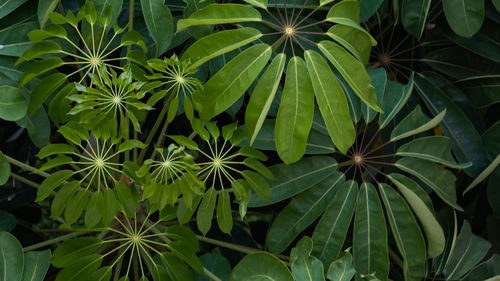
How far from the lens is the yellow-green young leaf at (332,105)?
98 cm

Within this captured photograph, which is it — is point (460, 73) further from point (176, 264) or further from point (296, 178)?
point (176, 264)

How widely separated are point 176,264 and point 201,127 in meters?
0.29

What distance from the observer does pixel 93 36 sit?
1.03 m

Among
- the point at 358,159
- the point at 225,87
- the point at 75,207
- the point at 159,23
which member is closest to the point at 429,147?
the point at 358,159

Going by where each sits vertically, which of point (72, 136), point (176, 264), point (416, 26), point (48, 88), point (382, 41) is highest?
point (382, 41)

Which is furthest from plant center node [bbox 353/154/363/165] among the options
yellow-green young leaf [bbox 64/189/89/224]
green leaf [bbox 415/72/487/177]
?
yellow-green young leaf [bbox 64/189/89/224]

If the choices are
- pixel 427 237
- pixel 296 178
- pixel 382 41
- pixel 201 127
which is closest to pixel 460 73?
pixel 382 41

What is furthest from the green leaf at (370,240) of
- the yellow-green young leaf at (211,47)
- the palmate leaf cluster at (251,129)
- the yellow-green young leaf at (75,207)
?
the yellow-green young leaf at (75,207)

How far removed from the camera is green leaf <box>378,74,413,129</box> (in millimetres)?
1241

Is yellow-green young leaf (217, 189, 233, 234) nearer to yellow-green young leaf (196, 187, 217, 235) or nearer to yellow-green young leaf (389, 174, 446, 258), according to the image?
yellow-green young leaf (196, 187, 217, 235)

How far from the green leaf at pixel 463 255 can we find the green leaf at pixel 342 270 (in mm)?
379

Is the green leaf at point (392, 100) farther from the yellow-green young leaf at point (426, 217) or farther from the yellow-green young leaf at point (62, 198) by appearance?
the yellow-green young leaf at point (62, 198)

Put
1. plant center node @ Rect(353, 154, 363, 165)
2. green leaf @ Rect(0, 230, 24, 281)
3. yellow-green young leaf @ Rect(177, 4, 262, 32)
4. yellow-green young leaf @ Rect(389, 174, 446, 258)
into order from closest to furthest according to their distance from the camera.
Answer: yellow-green young leaf @ Rect(177, 4, 262, 32) → green leaf @ Rect(0, 230, 24, 281) → yellow-green young leaf @ Rect(389, 174, 446, 258) → plant center node @ Rect(353, 154, 363, 165)

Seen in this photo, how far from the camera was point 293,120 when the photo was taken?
0.96m
